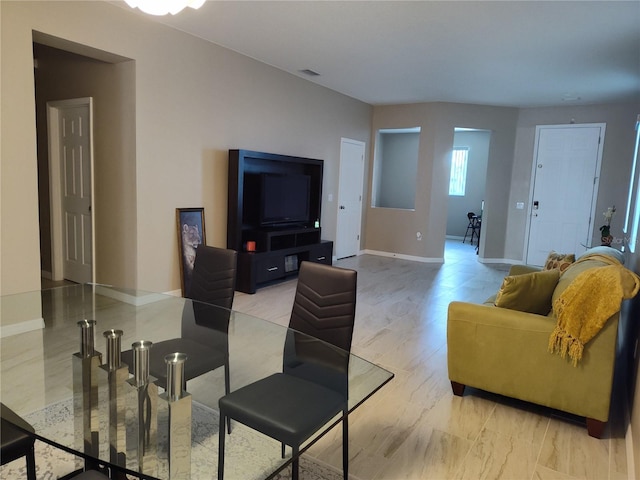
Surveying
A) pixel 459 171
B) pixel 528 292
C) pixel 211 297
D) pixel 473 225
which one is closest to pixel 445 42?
pixel 528 292

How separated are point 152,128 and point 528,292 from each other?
355cm

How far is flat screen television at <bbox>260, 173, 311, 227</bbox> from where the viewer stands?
17.2 ft

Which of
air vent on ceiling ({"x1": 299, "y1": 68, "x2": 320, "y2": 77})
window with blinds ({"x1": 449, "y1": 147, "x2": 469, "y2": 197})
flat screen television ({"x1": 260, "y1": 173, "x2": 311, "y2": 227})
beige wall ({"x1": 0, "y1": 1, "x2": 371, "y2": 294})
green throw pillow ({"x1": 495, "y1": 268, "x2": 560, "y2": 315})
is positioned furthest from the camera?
window with blinds ({"x1": 449, "y1": 147, "x2": 469, "y2": 197})

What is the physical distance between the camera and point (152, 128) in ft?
13.6

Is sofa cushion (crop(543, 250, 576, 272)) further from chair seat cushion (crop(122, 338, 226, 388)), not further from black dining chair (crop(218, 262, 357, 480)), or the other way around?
chair seat cushion (crop(122, 338, 226, 388))

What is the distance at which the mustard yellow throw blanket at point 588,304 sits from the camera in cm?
217

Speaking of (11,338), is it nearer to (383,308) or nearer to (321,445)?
(321,445)

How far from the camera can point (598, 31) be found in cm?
382

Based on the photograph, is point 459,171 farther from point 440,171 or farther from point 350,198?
point 350,198

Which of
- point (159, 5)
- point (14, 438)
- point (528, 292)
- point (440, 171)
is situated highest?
Answer: point (159, 5)

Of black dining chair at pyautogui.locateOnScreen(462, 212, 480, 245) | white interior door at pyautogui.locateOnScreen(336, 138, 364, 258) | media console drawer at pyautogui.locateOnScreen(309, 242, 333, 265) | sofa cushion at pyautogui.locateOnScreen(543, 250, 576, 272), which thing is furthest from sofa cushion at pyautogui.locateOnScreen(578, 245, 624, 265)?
black dining chair at pyautogui.locateOnScreen(462, 212, 480, 245)

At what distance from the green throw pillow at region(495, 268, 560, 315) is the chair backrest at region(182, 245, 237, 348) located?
1576mm

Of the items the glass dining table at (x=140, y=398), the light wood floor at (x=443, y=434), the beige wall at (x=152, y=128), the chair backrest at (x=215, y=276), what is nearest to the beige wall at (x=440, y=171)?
the beige wall at (x=152, y=128)

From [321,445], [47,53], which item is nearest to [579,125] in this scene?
[321,445]
